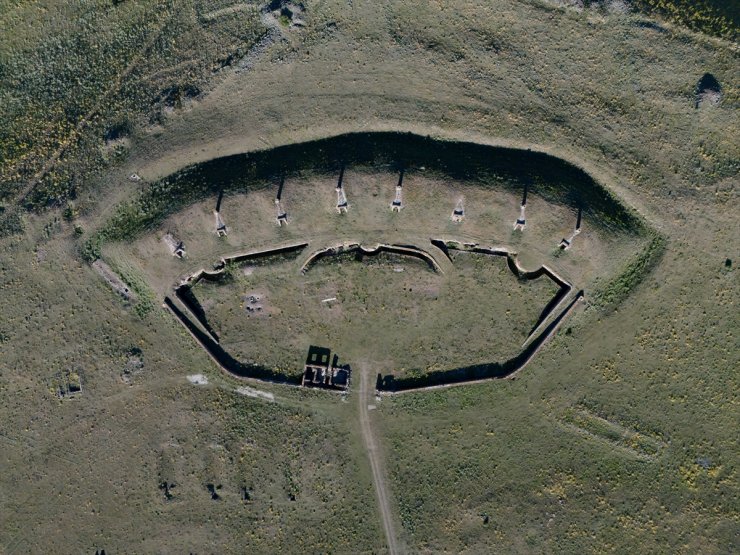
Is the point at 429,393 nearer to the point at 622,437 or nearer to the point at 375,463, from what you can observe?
the point at 375,463

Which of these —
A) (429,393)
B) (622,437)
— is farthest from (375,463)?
(622,437)

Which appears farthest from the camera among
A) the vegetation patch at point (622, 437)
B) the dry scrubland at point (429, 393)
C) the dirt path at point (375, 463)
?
the dirt path at point (375, 463)

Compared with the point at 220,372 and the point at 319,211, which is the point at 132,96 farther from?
the point at 220,372

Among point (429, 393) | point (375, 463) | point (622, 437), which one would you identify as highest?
point (429, 393)

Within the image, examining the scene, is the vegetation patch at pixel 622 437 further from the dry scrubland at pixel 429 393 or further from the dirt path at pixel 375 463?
the dirt path at pixel 375 463

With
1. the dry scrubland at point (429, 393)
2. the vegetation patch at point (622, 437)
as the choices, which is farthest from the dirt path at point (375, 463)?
the vegetation patch at point (622, 437)

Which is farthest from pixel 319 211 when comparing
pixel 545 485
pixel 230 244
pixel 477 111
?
pixel 545 485

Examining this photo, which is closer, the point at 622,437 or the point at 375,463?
the point at 622,437
